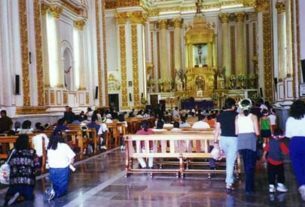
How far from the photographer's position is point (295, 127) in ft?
22.4

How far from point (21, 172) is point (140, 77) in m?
21.6

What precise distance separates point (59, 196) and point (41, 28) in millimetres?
11001

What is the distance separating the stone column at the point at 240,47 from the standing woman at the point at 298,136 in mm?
26290

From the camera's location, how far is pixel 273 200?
6734 mm

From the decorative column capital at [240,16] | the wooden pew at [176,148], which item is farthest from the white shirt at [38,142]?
the decorative column capital at [240,16]

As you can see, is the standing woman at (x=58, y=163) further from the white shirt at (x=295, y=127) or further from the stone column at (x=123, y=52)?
the stone column at (x=123, y=52)

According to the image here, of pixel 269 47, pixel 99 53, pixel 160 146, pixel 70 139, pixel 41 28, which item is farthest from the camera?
pixel 269 47

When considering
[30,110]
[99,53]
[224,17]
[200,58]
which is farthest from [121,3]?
[30,110]

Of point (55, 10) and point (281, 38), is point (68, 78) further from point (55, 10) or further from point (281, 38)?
point (281, 38)

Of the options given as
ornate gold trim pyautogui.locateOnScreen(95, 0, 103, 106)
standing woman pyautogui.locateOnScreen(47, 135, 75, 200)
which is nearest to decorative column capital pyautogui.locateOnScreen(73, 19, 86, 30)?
ornate gold trim pyautogui.locateOnScreen(95, 0, 103, 106)

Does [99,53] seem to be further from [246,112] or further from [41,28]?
[246,112]

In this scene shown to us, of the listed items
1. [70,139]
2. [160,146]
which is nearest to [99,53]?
[70,139]

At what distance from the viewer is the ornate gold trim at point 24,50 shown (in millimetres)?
14883

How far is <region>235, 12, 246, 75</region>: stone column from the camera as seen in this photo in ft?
107
